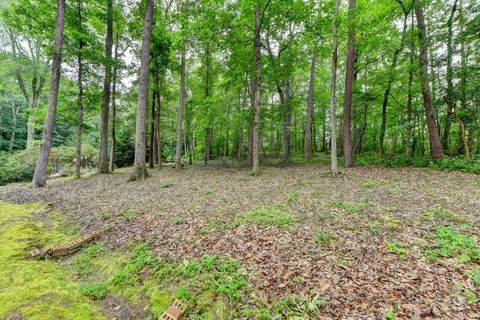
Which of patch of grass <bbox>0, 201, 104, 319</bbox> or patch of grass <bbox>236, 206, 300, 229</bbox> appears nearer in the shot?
patch of grass <bbox>0, 201, 104, 319</bbox>

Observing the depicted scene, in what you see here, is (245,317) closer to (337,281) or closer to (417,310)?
(337,281)

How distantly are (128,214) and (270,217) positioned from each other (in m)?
3.46

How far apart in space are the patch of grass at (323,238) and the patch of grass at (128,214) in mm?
4053

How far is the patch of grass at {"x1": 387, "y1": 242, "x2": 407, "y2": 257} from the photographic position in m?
2.89

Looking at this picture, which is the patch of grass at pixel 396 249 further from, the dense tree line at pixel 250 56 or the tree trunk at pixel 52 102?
the tree trunk at pixel 52 102

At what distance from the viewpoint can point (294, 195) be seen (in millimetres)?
5949

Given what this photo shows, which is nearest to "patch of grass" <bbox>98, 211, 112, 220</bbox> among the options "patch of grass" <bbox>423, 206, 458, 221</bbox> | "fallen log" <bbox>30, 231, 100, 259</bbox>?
"fallen log" <bbox>30, 231, 100, 259</bbox>

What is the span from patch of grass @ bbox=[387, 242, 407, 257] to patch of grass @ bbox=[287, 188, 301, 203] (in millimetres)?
2566

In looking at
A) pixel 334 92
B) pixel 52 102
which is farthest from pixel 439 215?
pixel 52 102

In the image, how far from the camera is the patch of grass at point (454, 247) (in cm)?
270

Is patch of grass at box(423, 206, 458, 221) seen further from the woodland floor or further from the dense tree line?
the dense tree line

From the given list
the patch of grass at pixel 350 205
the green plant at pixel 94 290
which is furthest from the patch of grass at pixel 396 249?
the green plant at pixel 94 290

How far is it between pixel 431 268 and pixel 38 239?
265 inches

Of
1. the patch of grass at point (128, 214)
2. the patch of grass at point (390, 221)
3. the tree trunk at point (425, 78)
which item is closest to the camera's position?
the patch of grass at point (390, 221)
